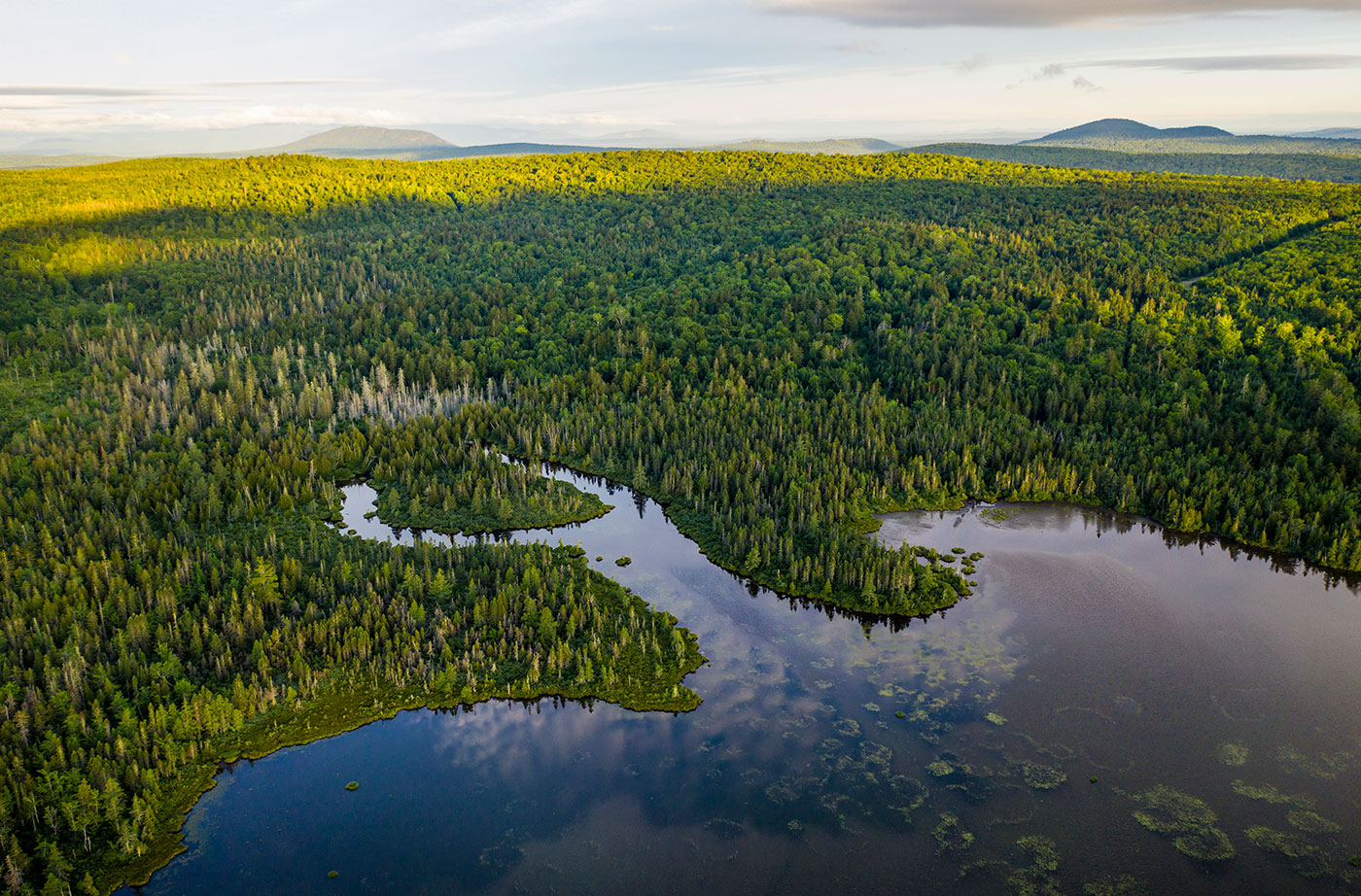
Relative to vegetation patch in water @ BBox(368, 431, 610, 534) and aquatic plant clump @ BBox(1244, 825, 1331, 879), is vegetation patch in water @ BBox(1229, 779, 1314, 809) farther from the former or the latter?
vegetation patch in water @ BBox(368, 431, 610, 534)

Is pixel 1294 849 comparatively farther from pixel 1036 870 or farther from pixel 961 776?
pixel 961 776

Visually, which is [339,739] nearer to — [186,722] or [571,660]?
[186,722]

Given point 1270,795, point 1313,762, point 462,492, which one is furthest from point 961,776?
→ point 462,492

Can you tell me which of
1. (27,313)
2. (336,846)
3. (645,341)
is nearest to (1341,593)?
(336,846)

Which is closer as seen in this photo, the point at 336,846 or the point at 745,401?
the point at 336,846

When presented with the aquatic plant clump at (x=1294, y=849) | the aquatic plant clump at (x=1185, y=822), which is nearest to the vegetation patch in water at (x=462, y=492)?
the aquatic plant clump at (x=1185, y=822)

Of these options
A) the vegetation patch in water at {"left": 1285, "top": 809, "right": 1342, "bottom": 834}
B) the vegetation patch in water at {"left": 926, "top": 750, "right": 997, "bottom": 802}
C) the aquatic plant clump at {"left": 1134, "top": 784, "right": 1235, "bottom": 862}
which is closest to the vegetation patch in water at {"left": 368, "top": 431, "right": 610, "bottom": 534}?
the vegetation patch in water at {"left": 926, "top": 750, "right": 997, "bottom": 802}
